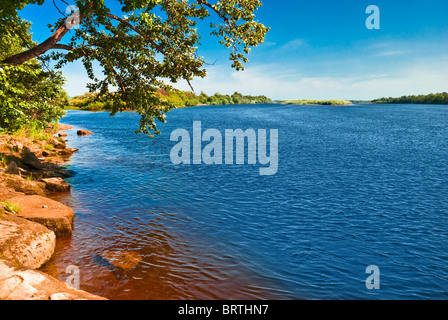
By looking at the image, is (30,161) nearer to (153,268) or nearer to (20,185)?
(20,185)

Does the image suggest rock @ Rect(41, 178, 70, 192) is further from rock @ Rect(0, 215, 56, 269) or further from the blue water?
rock @ Rect(0, 215, 56, 269)

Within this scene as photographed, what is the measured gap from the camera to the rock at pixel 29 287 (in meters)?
8.67

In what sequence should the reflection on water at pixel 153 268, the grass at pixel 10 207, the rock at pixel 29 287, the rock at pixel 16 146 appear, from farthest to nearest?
the rock at pixel 16 146
the grass at pixel 10 207
the reflection on water at pixel 153 268
the rock at pixel 29 287

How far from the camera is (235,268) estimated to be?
45.7 feet

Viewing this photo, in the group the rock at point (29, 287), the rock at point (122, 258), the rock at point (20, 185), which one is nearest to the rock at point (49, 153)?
the rock at point (20, 185)

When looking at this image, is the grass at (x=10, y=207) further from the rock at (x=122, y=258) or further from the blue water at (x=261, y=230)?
the rock at (x=122, y=258)

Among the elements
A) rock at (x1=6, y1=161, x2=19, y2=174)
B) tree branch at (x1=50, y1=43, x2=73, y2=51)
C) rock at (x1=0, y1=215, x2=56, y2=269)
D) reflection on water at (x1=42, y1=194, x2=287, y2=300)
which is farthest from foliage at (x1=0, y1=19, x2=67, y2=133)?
reflection on water at (x1=42, y1=194, x2=287, y2=300)

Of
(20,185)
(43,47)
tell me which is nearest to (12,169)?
(20,185)

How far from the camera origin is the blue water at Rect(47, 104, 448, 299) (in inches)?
503

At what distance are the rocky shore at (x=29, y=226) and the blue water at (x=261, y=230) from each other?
1.11 metres

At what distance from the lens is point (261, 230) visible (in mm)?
18031

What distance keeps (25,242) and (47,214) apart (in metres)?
3.58

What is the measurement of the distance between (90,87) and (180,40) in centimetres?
622

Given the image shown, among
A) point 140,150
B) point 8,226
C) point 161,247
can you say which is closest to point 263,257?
point 161,247
